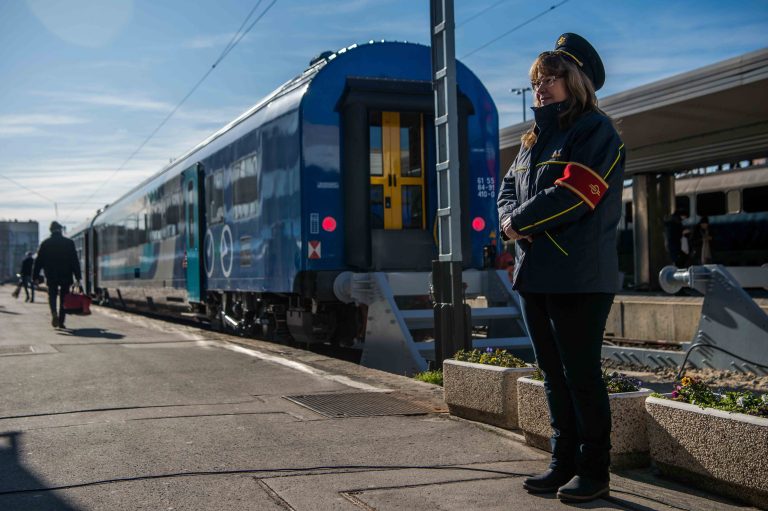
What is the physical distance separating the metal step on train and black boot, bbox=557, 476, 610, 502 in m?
4.93

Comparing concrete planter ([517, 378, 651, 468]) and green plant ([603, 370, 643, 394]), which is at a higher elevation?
green plant ([603, 370, 643, 394])

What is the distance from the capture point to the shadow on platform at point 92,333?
12.9m

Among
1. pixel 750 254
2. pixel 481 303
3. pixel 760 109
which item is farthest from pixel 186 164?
pixel 750 254

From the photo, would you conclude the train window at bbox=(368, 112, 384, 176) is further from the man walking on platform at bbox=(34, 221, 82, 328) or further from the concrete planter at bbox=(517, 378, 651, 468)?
the man walking on platform at bbox=(34, 221, 82, 328)

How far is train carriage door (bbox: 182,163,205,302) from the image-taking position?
574 inches

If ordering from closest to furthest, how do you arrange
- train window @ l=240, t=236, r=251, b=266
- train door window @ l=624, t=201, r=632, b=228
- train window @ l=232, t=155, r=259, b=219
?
1. train window @ l=232, t=155, r=259, b=219
2. train window @ l=240, t=236, r=251, b=266
3. train door window @ l=624, t=201, r=632, b=228

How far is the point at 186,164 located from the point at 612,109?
27.6ft

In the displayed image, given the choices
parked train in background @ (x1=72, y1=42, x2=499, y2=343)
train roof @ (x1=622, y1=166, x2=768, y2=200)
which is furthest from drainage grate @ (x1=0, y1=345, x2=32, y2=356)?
train roof @ (x1=622, y1=166, x2=768, y2=200)

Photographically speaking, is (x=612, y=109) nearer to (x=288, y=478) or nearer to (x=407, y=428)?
(x=407, y=428)

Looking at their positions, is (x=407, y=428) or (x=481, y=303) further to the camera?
(x=481, y=303)

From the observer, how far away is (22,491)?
4000 mm

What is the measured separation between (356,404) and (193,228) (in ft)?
30.0

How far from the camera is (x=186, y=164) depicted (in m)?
16.2

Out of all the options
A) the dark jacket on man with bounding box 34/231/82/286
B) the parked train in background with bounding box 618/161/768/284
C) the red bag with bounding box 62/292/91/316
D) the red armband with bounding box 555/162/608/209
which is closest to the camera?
the red armband with bounding box 555/162/608/209
